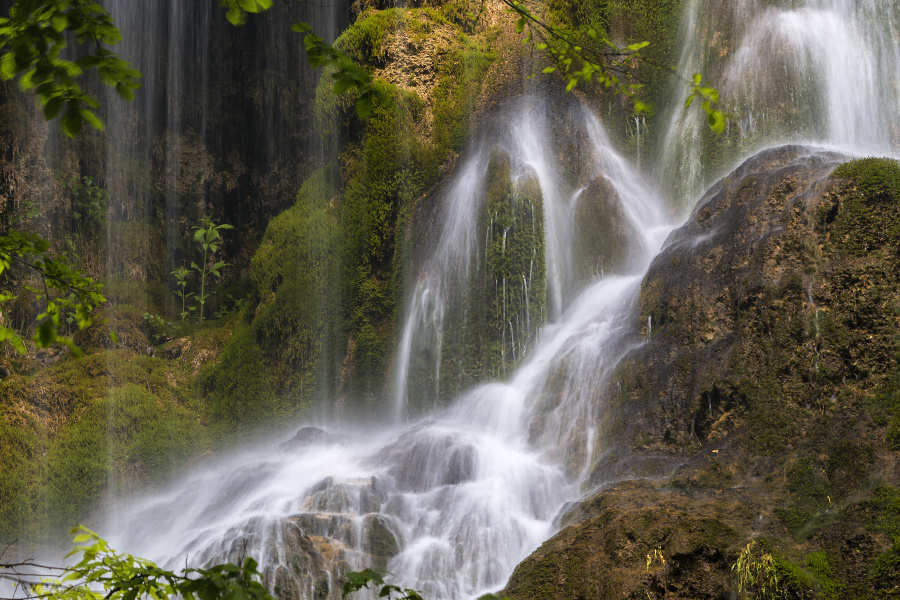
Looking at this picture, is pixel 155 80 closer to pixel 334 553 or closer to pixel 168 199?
A: pixel 168 199

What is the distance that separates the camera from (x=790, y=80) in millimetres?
12094

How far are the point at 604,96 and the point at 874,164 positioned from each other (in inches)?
327

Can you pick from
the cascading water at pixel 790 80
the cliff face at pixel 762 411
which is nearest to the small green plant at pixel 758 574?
the cliff face at pixel 762 411

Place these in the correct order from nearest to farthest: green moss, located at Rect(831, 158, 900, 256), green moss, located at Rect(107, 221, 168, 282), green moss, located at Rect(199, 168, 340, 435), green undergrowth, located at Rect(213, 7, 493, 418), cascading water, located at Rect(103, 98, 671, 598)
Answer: green moss, located at Rect(831, 158, 900, 256)
cascading water, located at Rect(103, 98, 671, 598)
green undergrowth, located at Rect(213, 7, 493, 418)
green moss, located at Rect(199, 168, 340, 435)
green moss, located at Rect(107, 221, 168, 282)

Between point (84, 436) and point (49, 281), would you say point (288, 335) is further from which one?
point (49, 281)

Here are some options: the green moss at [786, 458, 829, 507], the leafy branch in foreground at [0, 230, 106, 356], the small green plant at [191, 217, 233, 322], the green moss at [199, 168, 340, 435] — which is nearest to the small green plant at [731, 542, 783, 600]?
the green moss at [786, 458, 829, 507]

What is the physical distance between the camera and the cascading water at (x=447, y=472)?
7.24m

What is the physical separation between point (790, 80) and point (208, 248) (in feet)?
46.8

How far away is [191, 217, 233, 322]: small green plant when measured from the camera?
54.6 ft

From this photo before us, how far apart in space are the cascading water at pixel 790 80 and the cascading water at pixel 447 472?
1408mm

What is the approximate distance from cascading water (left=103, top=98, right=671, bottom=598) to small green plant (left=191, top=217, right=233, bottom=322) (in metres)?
5.73

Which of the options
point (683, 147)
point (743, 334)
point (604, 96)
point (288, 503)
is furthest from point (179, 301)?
point (743, 334)

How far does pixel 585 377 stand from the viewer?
28.5ft

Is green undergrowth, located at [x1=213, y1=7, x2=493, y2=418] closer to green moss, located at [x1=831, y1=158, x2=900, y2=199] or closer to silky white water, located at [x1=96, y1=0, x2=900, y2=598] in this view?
silky white water, located at [x1=96, y1=0, x2=900, y2=598]
